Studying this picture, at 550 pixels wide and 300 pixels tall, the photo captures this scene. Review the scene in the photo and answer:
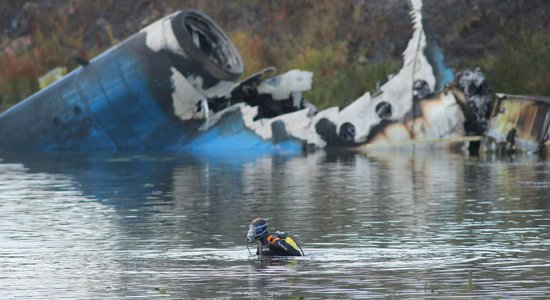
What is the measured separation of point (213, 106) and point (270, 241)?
28.5m

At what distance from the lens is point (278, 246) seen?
20.0 metres

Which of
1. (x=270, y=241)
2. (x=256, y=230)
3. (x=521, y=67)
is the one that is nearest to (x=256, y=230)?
(x=256, y=230)

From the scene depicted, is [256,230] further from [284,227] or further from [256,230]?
[284,227]

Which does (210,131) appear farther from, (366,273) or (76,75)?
(366,273)

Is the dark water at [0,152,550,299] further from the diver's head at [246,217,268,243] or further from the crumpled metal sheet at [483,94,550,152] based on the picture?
the crumpled metal sheet at [483,94,550,152]

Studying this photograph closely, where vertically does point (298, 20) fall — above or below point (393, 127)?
above

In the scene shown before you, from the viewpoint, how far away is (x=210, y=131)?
48625 millimetres

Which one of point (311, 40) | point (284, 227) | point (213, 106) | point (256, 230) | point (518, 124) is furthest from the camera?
point (311, 40)

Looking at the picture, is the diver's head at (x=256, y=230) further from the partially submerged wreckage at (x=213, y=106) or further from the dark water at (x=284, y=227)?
the partially submerged wreckage at (x=213, y=106)

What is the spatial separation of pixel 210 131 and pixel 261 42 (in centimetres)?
1310

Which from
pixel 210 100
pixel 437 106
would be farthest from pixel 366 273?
pixel 210 100

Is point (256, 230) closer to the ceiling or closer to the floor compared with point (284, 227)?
closer to the ceiling

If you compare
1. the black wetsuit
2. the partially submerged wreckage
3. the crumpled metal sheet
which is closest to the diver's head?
the black wetsuit

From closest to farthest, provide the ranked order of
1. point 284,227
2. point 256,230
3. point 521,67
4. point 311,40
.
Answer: point 256,230, point 284,227, point 521,67, point 311,40
